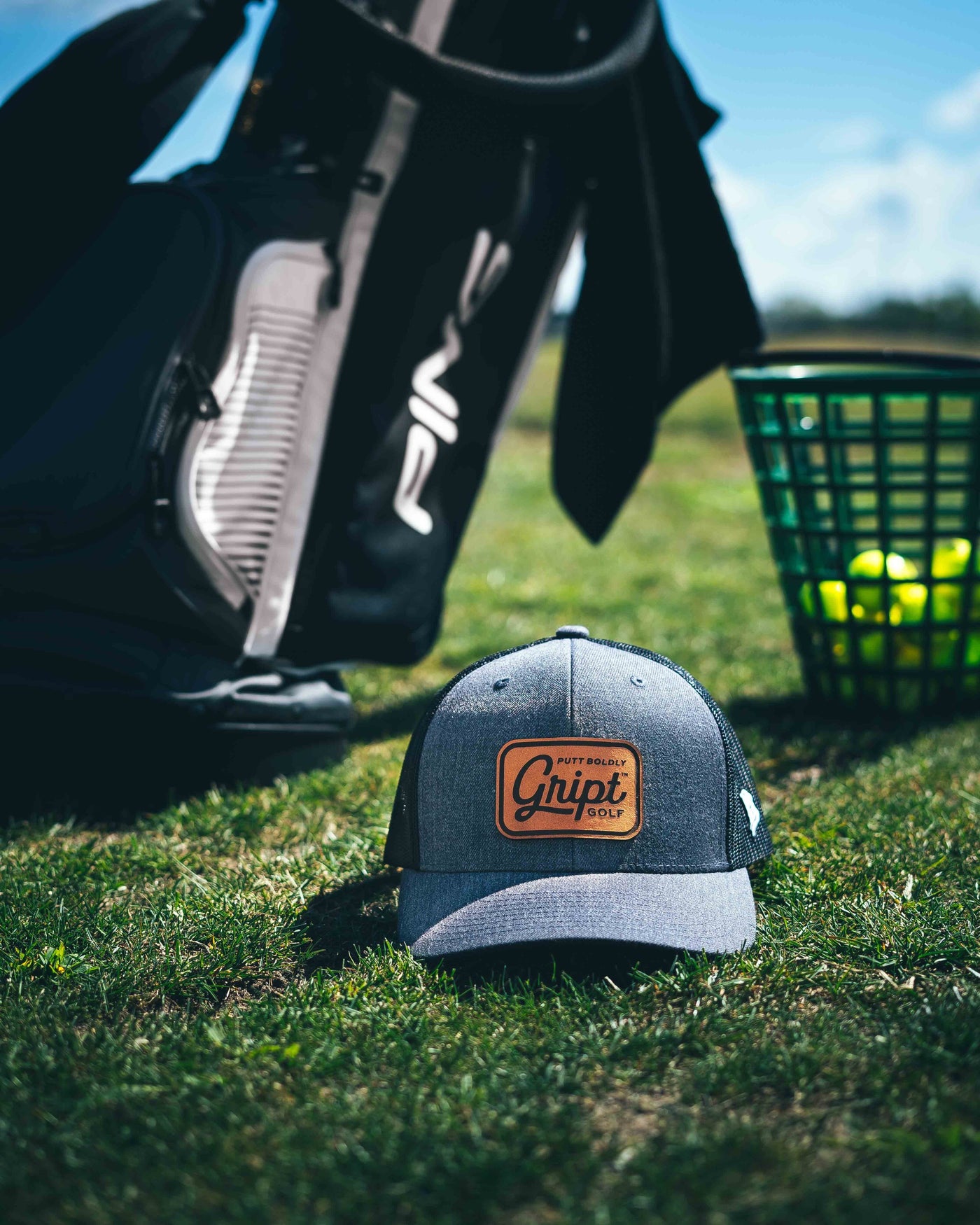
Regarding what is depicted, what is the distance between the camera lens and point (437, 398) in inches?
91.4

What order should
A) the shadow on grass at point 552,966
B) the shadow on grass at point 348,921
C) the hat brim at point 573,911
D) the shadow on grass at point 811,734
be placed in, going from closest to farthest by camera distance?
the hat brim at point 573,911 → the shadow on grass at point 552,966 → the shadow on grass at point 348,921 → the shadow on grass at point 811,734

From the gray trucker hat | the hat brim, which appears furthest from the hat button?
the hat brim

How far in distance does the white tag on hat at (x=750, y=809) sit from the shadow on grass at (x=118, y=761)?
97 centimetres

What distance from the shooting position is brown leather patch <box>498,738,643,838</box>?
1.32 m

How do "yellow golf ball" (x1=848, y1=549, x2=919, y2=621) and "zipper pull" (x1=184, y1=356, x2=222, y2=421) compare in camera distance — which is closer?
"zipper pull" (x1=184, y1=356, x2=222, y2=421)

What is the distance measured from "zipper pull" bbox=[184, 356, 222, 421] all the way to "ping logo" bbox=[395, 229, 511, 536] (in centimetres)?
43

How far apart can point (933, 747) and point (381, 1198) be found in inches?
65.3

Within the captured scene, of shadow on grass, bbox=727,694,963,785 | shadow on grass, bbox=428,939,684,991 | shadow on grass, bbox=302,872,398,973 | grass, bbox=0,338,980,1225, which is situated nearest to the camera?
grass, bbox=0,338,980,1225

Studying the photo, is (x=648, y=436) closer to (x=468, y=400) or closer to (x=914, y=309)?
(x=468, y=400)

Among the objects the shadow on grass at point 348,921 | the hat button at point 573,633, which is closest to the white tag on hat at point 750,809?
the hat button at point 573,633

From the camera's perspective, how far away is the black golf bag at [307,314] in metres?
1.86

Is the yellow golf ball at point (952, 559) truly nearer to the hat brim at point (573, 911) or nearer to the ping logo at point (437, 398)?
the ping logo at point (437, 398)

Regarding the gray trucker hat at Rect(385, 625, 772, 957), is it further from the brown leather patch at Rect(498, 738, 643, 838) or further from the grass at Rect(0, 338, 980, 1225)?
the grass at Rect(0, 338, 980, 1225)

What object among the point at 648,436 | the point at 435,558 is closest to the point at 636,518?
the point at 648,436
